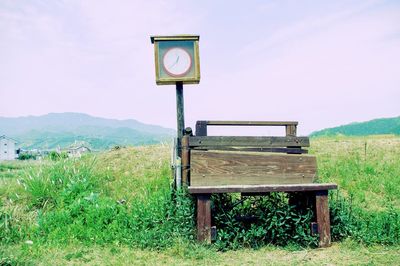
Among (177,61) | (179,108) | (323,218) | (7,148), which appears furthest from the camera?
(7,148)

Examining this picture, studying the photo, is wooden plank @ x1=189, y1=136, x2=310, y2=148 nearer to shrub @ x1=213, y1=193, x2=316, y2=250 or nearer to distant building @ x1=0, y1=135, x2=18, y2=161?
shrub @ x1=213, y1=193, x2=316, y2=250

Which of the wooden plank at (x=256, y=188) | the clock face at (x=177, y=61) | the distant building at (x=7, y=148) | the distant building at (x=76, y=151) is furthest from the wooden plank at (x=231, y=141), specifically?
the distant building at (x=7, y=148)

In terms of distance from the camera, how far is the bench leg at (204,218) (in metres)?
5.78

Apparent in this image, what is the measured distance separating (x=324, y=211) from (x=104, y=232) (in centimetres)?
338

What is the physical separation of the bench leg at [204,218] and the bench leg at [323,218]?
1.61m

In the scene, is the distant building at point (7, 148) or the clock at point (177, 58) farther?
the distant building at point (7, 148)

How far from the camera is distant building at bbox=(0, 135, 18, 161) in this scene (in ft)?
239

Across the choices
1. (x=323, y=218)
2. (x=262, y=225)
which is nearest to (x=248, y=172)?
(x=262, y=225)

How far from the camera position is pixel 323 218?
19.7 feet

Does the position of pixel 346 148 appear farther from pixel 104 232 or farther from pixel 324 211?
pixel 104 232

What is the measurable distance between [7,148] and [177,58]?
7637cm

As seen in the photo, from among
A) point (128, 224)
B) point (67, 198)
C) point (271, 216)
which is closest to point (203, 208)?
point (271, 216)

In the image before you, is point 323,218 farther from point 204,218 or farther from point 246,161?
point 204,218

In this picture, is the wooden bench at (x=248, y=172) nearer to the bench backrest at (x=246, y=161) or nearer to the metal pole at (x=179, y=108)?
the bench backrest at (x=246, y=161)
